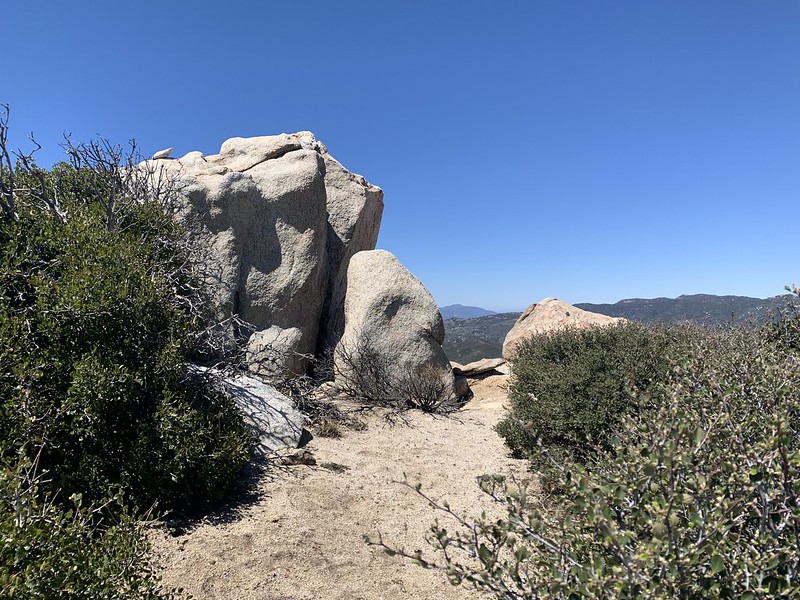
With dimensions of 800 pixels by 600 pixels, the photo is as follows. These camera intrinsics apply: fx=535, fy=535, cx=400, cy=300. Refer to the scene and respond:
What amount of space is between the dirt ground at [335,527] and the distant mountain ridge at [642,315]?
4.57 m

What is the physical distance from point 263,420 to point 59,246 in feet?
9.92

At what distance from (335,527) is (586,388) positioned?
322 cm

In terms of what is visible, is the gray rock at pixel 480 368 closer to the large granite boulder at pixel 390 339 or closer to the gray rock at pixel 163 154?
the large granite boulder at pixel 390 339

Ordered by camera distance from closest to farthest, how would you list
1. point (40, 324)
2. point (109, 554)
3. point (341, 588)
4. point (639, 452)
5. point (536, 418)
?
point (639, 452) < point (109, 554) < point (341, 588) < point (40, 324) < point (536, 418)

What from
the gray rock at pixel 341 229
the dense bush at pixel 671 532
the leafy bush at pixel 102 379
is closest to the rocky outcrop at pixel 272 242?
the gray rock at pixel 341 229

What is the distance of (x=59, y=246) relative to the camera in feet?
17.8

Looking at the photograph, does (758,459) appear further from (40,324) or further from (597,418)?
(40,324)

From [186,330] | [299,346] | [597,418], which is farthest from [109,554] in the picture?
[299,346]

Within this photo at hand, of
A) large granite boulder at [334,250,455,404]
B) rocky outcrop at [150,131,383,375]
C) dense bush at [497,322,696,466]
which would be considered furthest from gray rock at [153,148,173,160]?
dense bush at [497,322,696,466]

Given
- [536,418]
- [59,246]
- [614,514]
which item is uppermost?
[59,246]

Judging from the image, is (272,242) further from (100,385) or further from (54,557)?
(54,557)

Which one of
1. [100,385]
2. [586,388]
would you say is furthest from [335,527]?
[586,388]

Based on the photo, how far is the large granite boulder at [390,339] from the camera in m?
10.4

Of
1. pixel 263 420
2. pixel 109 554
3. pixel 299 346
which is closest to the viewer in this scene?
pixel 109 554
